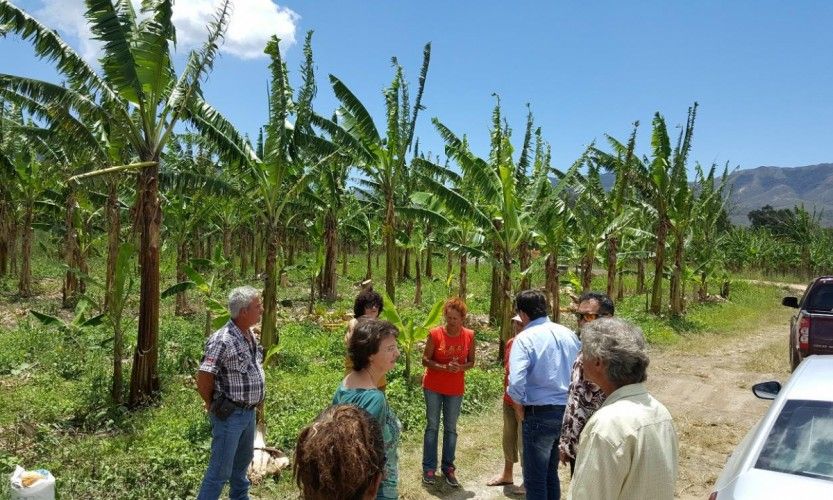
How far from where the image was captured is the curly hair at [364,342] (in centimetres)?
297

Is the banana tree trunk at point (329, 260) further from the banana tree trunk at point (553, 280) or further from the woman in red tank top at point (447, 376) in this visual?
the woman in red tank top at point (447, 376)

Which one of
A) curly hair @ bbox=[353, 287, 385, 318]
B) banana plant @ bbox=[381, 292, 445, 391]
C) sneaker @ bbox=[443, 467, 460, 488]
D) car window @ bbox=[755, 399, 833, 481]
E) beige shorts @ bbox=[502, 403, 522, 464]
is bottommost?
sneaker @ bbox=[443, 467, 460, 488]

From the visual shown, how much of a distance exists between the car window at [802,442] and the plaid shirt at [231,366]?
3133 mm

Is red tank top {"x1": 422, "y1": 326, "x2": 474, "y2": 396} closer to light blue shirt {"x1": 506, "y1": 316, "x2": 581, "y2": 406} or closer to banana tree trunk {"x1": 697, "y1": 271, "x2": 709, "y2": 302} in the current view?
light blue shirt {"x1": 506, "y1": 316, "x2": 581, "y2": 406}

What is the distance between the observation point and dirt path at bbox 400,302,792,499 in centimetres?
543

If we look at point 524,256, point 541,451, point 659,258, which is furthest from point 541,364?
point 659,258

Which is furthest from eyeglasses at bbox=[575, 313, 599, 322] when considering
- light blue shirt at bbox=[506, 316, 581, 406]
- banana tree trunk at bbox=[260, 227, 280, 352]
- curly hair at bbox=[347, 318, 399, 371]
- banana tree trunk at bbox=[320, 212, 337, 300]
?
banana tree trunk at bbox=[320, 212, 337, 300]

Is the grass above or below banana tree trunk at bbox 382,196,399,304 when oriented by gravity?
below

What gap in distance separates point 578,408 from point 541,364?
0.59 m

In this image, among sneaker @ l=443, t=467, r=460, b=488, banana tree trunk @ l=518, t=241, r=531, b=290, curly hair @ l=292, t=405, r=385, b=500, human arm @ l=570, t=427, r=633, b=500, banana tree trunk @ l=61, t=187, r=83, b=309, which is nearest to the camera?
curly hair @ l=292, t=405, r=385, b=500

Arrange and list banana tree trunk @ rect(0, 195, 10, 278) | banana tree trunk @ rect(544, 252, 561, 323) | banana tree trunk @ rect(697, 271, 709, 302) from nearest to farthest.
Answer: banana tree trunk @ rect(544, 252, 561, 323), banana tree trunk @ rect(0, 195, 10, 278), banana tree trunk @ rect(697, 271, 709, 302)

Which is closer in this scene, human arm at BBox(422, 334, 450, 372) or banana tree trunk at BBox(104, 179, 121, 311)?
human arm at BBox(422, 334, 450, 372)

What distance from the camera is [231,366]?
412cm

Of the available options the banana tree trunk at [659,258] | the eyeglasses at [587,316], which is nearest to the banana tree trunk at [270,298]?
the eyeglasses at [587,316]
